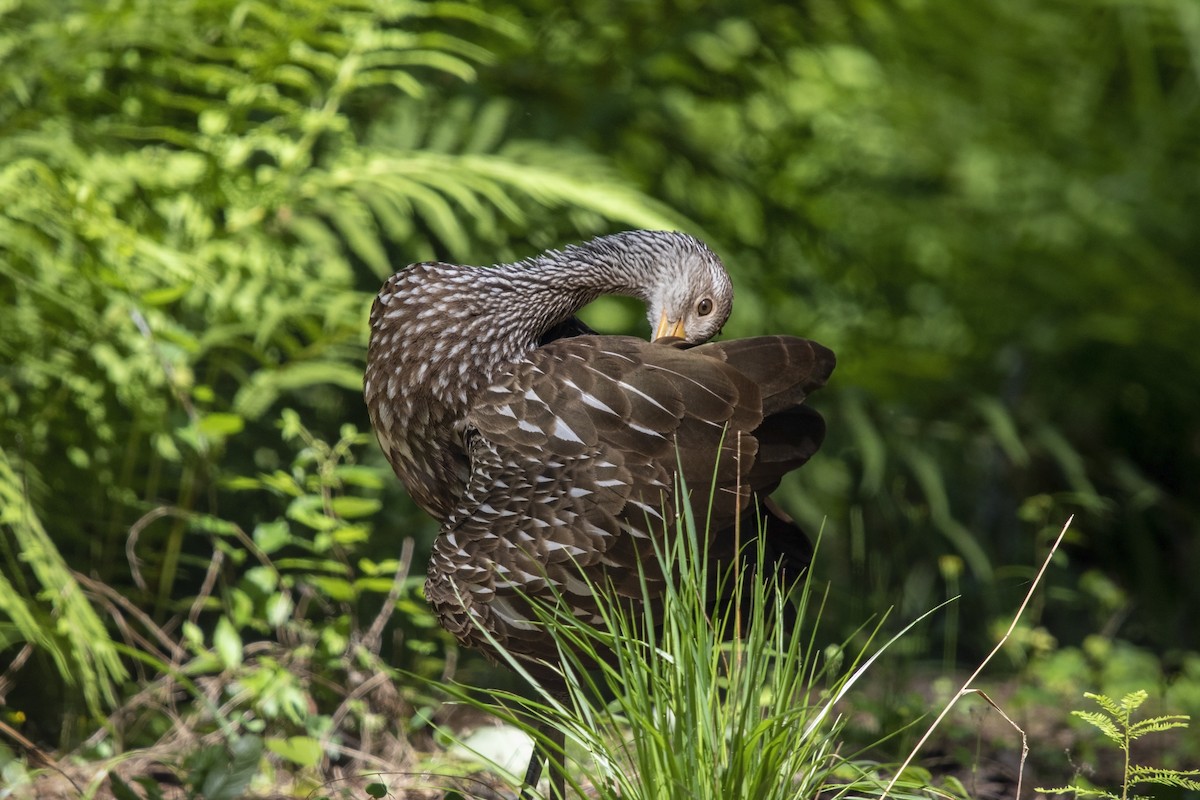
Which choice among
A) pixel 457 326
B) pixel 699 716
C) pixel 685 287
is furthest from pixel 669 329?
pixel 699 716

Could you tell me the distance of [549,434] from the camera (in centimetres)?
252

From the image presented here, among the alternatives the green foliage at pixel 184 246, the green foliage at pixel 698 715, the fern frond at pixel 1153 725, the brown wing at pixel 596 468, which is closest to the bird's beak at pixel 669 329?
the brown wing at pixel 596 468

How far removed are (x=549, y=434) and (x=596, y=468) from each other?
114mm

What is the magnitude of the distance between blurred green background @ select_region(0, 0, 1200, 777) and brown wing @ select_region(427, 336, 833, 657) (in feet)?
2.37

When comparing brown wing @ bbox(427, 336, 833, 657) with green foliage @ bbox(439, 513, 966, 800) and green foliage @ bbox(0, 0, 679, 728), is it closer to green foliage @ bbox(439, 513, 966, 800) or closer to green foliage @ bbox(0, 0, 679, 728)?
green foliage @ bbox(439, 513, 966, 800)

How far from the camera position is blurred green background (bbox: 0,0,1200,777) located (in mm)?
3332

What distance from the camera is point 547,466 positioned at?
2512 millimetres

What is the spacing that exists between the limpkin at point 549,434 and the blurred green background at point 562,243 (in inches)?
23.5

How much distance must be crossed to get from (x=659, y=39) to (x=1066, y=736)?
2.48 metres

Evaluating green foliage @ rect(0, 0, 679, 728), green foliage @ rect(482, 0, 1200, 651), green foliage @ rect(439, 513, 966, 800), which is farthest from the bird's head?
green foliage @ rect(482, 0, 1200, 651)

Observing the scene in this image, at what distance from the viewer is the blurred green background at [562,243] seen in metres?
3.33

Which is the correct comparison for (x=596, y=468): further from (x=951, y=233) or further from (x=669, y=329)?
(x=951, y=233)

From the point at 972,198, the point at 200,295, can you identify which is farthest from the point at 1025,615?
the point at 200,295

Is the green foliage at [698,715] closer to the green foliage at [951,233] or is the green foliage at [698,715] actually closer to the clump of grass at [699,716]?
the clump of grass at [699,716]
